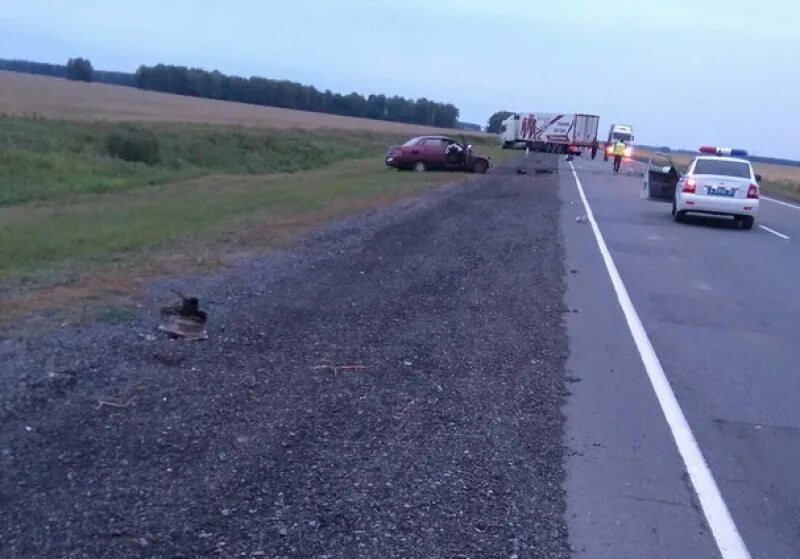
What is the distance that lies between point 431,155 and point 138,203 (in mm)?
19375

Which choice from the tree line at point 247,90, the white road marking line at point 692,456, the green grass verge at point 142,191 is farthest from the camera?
the tree line at point 247,90

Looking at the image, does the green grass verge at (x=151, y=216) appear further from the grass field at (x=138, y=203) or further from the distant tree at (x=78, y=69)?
the distant tree at (x=78, y=69)

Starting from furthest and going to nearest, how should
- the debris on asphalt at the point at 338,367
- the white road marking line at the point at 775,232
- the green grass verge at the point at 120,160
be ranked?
the green grass verge at the point at 120,160, the white road marking line at the point at 775,232, the debris on asphalt at the point at 338,367

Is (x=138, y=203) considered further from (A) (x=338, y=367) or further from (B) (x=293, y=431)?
(B) (x=293, y=431)

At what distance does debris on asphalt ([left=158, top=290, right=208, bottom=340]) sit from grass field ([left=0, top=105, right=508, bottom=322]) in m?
0.87

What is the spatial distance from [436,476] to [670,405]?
2687 mm

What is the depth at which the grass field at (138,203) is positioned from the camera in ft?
41.6

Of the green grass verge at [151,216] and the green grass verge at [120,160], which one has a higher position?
the green grass verge at [151,216]

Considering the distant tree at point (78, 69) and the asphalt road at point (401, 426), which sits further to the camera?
the distant tree at point (78, 69)

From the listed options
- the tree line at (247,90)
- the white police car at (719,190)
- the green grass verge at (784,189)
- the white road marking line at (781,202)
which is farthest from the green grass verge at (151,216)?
the tree line at (247,90)

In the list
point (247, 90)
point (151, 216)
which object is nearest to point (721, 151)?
point (151, 216)

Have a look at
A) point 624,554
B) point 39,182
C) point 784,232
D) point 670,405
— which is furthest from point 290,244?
point 39,182

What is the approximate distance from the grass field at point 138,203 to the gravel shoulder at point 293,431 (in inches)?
58.1

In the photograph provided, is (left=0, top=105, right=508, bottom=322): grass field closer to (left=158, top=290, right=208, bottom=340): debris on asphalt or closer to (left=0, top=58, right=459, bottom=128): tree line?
(left=158, top=290, right=208, bottom=340): debris on asphalt
